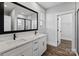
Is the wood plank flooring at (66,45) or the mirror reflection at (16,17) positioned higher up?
the mirror reflection at (16,17)

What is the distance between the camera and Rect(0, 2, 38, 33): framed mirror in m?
1.71

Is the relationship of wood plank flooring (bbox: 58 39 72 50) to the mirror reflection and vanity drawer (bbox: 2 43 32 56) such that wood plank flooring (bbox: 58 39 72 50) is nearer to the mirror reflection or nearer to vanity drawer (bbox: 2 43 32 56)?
the mirror reflection

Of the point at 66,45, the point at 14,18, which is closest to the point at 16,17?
the point at 14,18

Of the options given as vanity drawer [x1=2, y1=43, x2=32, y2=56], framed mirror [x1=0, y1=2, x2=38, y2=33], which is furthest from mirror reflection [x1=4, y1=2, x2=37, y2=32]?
vanity drawer [x1=2, y1=43, x2=32, y2=56]

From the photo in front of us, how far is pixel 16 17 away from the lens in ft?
6.89

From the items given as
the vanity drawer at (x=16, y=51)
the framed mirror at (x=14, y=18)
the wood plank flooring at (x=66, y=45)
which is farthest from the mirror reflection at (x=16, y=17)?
the wood plank flooring at (x=66, y=45)

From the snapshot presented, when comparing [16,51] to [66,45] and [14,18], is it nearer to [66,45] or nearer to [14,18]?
[14,18]

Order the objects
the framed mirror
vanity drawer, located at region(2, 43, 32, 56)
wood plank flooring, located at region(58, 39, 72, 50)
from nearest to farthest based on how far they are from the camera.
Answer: vanity drawer, located at region(2, 43, 32, 56) < the framed mirror < wood plank flooring, located at region(58, 39, 72, 50)

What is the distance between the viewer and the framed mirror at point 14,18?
1708mm

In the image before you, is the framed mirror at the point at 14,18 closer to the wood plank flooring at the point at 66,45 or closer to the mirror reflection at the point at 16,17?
the mirror reflection at the point at 16,17

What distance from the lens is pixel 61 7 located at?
3938 millimetres

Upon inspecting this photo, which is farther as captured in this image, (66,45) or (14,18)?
(66,45)

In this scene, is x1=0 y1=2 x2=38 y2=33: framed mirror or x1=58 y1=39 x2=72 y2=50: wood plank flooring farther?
x1=58 y1=39 x2=72 y2=50: wood plank flooring

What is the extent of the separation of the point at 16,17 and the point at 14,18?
10 centimetres
